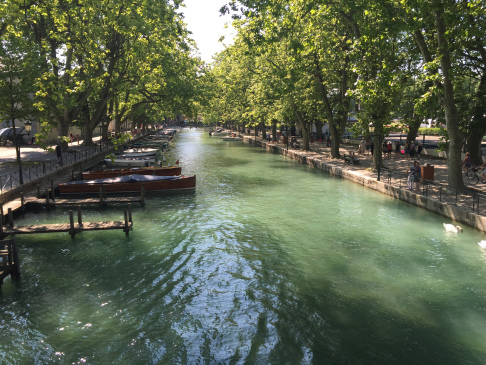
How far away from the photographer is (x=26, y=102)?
23.5 metres

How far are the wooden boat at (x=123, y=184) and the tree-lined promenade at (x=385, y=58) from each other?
9259mm

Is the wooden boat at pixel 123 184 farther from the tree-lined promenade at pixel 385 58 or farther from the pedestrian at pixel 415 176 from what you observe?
the pedestrian at pixel 415 176

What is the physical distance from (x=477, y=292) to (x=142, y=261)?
1011cm

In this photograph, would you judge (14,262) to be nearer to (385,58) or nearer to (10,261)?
(10,261)

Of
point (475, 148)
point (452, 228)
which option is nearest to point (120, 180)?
point (452, 228)

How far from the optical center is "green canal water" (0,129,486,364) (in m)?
7.88

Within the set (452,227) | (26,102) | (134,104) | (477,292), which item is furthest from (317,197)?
(134,104)

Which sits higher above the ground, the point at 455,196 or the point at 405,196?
the point at 455,196

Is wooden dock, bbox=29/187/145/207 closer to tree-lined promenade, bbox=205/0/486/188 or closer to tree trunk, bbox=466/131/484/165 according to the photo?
tree-lined promenade, bbox=205/0/486/188

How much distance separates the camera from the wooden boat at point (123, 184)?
2158 centimetres

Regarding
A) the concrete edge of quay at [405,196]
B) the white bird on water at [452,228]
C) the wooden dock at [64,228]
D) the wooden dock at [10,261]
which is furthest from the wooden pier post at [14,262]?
the concrete edge of quay at [405,196]

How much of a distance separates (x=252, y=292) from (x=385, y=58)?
1798 cm

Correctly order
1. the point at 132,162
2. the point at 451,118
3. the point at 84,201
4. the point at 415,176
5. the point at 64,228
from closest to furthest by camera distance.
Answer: the point at 64,228, the point at 451,118, the point at 84,201, the point at 415,176, the point at 132,162

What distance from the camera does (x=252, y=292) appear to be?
10.4 meters
